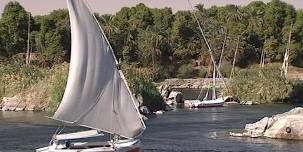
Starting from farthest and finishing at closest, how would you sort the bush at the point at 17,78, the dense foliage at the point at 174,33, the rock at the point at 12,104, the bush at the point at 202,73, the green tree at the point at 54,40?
the bush at the point at 202,73
the dense foliage at the point at 174,33
the green tree at the point at 54,40
the bush at the point at 17,78
the rock at the point at 12,104

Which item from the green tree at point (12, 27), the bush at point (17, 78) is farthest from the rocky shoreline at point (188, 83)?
the bush at point (17, 78)

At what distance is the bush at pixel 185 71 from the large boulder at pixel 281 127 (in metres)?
83.8

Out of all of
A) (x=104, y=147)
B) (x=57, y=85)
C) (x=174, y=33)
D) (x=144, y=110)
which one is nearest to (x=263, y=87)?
(x=144, y=110)

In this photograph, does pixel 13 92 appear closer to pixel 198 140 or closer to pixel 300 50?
pixel 198 140

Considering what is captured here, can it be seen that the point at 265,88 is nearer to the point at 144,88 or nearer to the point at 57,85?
the point at 144,88

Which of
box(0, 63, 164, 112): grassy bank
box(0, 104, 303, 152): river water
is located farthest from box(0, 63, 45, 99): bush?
box(0, 104, 303, 152): river water

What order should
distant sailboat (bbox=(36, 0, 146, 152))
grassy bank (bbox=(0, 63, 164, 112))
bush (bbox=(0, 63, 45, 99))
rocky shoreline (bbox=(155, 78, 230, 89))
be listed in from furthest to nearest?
rocky shoreline (bbox=(155, 78, 230, 89)) < bush (bbox=(0, 63, 45, 99)) < grassy bank (bbox=(0, 63, 164, 112)) < distant sailboat (bbox=(36, 0, 146, 152))

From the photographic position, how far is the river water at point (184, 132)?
1860 inches

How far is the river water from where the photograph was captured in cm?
4725

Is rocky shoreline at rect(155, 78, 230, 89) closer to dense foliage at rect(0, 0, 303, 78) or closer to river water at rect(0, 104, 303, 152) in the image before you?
dense foliage at rect(0, 0, 303, 78)

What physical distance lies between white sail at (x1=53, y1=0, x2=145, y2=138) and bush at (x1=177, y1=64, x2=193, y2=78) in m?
102

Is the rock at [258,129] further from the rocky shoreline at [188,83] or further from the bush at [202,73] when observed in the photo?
the bush at [202,73]

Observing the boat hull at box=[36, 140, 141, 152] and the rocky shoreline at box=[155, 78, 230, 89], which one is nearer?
the boat hull at box=[36, 140, 141, 152]

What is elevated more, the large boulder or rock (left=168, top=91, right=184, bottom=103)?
the large boulder
